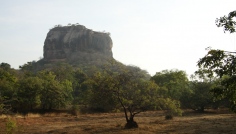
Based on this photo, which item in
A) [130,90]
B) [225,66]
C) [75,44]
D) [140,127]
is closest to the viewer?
[225,66]

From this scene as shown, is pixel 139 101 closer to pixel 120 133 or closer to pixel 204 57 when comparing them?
pixel 120 133

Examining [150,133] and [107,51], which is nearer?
[150,133]

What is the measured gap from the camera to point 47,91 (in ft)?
139

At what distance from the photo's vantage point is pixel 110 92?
23.8 m

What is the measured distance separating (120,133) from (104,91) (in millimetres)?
4917

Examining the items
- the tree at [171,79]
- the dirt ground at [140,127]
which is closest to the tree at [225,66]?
the dirt ground at [140,127]

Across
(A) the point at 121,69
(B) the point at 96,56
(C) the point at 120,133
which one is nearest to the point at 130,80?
(A) the point at 121,69

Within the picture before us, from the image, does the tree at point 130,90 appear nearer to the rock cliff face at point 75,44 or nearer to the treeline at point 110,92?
the treeline at point 110,92

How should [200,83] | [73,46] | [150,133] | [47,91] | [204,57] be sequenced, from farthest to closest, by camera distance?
[73,46]
[200,83]
[47,91]
[150,133]
[204,57]

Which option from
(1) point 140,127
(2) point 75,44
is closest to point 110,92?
(1) point 140,127

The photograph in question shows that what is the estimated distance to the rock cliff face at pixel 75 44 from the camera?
12509cm

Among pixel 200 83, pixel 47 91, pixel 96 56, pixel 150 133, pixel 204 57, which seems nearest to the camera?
pixel 204 57

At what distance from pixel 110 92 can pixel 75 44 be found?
352 feet

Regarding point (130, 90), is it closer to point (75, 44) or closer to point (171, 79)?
point (171, 79)
